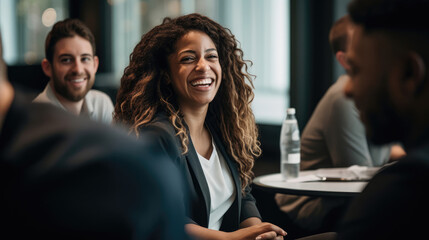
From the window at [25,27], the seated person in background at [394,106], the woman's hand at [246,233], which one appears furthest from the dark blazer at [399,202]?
the window at [25,27]

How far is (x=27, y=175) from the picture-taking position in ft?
1.80

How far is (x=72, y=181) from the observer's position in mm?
556

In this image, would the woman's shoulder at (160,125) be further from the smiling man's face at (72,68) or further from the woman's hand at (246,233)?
the smiling man's face at (72,68)

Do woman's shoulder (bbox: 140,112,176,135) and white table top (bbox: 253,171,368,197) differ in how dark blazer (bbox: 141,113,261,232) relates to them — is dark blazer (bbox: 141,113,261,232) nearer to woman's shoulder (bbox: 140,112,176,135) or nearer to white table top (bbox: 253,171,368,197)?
woman's shoulder (bbox: 140,112,176,135)

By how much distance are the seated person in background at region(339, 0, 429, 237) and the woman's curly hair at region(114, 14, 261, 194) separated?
112 centimetres

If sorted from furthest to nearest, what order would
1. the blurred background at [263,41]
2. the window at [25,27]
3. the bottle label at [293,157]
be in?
1. the window at [25,27]
2. the blurred background at [263,41]
3. the bottle label at [293,157]

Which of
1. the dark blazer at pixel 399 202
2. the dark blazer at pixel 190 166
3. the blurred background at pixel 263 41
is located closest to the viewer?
the dark blazer at pixel 399 202

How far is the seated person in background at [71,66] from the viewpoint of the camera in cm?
313

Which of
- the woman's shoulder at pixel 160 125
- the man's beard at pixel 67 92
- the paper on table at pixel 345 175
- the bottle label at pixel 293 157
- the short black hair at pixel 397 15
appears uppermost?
the short black hair at pixel 397 15

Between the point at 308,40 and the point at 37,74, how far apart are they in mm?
4605

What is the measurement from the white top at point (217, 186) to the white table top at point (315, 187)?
0.32 metres

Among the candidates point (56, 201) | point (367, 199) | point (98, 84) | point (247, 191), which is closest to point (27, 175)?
point (56, 201)

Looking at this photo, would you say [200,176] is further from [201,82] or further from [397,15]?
[397,15]

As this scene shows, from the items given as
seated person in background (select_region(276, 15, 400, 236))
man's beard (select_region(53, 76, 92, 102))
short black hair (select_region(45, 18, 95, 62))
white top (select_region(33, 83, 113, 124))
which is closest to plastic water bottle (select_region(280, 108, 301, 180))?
seated person in background (select_region(276, 15, 400, 236))
